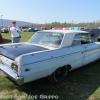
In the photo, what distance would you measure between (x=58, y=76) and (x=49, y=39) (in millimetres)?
1147

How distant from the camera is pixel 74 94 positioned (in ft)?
11.0

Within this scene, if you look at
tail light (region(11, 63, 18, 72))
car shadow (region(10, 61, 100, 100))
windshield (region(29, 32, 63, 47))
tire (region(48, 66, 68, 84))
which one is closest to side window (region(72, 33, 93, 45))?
windshield (region(29, 32, 63, 47))

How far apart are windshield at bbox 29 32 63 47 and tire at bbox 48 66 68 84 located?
700 millimetres

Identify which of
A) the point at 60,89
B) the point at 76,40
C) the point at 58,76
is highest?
the point at 76,40

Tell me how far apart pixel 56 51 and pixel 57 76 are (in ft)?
2.62

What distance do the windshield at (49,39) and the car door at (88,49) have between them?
993 mm

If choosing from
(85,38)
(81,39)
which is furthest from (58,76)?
(85,38)

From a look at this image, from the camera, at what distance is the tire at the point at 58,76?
12.1ft

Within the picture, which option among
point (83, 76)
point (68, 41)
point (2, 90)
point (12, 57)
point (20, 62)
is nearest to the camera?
point (20, 62)

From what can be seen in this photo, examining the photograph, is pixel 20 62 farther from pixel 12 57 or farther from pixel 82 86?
pixel 82 86

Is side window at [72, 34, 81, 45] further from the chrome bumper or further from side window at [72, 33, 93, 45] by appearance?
the chrome bumper

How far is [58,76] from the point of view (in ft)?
13.0

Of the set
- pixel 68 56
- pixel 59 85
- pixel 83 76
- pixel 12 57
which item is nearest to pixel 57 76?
pixel 59 85

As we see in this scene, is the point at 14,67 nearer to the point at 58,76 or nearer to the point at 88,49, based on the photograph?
the point at 58,76
